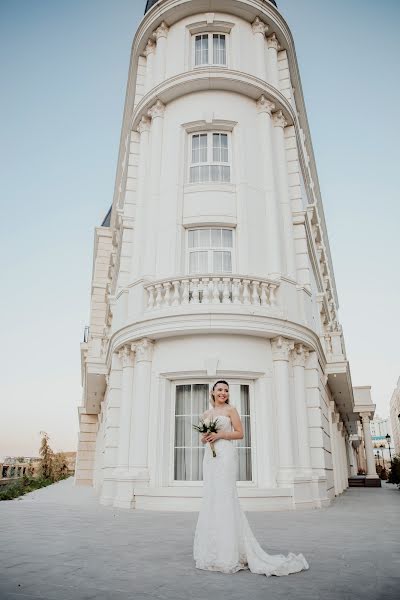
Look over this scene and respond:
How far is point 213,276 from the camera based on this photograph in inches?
468

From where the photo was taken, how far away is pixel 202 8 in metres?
16.5

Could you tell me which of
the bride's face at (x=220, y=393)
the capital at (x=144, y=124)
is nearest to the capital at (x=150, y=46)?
the capital at (x=144, y=124)

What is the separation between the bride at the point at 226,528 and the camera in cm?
434

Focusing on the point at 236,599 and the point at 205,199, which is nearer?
the point at 236,599

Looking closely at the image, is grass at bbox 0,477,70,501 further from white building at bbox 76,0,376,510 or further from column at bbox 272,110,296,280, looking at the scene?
column at bbox 272,110,296,280

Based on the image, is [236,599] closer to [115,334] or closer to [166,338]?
[166,338]

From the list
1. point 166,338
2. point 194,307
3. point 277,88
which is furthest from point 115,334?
point 277,88

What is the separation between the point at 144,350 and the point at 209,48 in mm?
11901

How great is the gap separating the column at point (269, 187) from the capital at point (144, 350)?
13.3 ft

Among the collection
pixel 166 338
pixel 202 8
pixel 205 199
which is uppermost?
pixel 202 8

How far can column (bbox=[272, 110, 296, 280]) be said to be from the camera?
13637mm

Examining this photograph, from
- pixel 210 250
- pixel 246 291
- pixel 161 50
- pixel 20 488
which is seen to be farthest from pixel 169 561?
pixel 161 50

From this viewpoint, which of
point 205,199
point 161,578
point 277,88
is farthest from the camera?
point 277,88

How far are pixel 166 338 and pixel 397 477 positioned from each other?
14.3m
